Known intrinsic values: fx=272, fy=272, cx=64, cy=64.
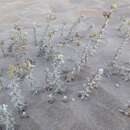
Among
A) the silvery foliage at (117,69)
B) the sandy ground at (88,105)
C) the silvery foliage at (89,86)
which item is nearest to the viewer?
the sandy ground at (88,105)

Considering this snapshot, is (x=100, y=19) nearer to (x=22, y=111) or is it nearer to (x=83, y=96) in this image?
(x=83, y=96)

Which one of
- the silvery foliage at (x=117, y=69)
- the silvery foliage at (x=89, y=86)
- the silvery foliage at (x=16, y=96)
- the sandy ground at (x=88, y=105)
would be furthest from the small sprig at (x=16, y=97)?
the silvery foliage at (x=117, y=69)

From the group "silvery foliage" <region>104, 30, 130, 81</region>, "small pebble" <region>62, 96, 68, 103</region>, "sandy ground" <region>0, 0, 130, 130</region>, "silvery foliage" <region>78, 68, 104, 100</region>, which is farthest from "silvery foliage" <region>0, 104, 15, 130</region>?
"silvery foliage" <region>104, 30, 130, 81</region>

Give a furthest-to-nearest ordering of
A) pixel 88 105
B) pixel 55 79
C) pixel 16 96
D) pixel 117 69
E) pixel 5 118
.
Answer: pixel 117 69
pixel 55 79
pixel 88 105
pixel 16 96
pixel 5 118

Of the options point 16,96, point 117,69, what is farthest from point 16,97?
point 117,69

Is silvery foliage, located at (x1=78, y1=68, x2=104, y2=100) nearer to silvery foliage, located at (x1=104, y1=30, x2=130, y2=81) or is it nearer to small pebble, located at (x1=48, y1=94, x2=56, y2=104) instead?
small pebble, located at (x1=48, y1=94, x2=56, y2=104)

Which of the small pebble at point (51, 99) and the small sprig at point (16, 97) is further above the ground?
the small sprig at point (16, 97)

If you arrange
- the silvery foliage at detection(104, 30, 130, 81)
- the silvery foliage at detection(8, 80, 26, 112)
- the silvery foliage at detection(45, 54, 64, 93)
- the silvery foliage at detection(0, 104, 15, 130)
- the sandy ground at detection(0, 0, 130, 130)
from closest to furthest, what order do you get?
the silvery foliage at detection(0, 104, 15, 130), the silvery foliage at detection(8, 80, 26, 112), the sandy ground at detection(0, 0, 130, 130), the silvery foliage at detection(45, 54, 64, 93), the silvery foliage at detection(104, 30, 130, 81)

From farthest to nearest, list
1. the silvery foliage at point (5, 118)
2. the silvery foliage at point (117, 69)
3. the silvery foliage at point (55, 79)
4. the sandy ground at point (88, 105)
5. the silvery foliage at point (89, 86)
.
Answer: the silvery foliage at point (117, 69)
the silvery foliage at point (55, 79)
the silvery foliage at point (89, 86)
the sandy ground at point (88, 105)
the silvery foliage at point (5, 118)

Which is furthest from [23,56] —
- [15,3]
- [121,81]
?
[15,3]

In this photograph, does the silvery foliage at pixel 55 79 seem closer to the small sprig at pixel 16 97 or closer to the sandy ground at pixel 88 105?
the sandy ground at pixel 88 105

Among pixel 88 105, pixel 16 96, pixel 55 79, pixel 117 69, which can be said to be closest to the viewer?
pixel 16 96

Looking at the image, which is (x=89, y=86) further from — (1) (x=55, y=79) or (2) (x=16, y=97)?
(2) (x=16, y=97)

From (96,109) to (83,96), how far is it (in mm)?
248
